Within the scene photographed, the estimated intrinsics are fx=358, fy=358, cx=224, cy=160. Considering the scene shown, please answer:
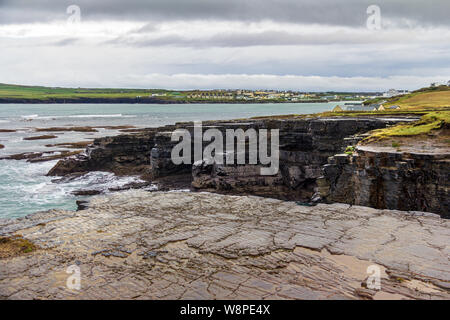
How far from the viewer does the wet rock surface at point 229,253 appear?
23.3 feet

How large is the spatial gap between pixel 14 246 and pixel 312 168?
83.4 feet

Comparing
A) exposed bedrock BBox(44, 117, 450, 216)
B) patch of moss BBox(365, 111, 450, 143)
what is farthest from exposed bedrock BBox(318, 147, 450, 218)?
patch of moss BBox(365, 111, 450, 143)

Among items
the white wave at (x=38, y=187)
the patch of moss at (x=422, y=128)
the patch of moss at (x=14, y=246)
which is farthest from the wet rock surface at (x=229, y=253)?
the white wave at (x=38, y=187)

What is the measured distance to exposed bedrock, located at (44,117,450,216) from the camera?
16609 millimetres

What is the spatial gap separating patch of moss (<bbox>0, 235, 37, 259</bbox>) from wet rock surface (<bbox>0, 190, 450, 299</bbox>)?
24cm

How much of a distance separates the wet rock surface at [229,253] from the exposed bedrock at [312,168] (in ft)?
20.2

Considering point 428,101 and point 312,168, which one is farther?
point 428,101

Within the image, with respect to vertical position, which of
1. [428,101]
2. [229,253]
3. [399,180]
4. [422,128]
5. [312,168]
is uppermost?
[428,101]

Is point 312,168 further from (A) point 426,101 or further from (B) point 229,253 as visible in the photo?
(A) point 426,101

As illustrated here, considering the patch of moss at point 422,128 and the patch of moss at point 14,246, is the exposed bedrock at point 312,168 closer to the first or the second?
the patch of moss at point 422,128

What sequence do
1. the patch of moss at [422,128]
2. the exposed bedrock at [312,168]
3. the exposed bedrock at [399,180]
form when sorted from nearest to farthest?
the exposed bedrock at [399,180] → the exposed bedrock at [312,168] → the patch of moss at [422,128]

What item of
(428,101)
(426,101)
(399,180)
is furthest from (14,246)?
(426,101)

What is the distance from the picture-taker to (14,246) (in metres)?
9.16

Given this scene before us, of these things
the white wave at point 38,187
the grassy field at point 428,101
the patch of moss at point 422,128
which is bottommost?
the white wave at point 38,187
